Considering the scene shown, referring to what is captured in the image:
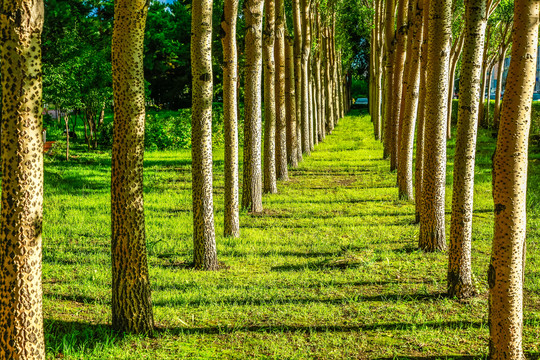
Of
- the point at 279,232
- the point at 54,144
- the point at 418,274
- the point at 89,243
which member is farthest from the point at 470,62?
the point at 54,144

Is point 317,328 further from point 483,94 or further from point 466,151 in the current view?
point 483,94

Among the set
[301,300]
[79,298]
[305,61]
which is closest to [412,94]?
[301,300]

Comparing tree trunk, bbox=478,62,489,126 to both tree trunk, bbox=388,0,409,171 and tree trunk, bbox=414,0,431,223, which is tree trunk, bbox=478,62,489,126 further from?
tree trunk, bbox=414,0,431,223

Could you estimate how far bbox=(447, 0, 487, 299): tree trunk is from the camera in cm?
694

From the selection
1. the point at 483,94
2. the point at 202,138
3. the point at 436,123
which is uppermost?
the point at 483,94

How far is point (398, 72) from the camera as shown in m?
16.3

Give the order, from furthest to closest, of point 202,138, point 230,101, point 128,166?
point 230,101 → point 202,138 → point 128,166

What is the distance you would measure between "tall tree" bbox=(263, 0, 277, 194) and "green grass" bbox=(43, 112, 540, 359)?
24.3 inches

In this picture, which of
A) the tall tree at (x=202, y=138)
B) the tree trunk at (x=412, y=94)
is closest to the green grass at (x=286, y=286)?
the tall tree at (x=202, y=138)

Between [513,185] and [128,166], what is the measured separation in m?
3.48

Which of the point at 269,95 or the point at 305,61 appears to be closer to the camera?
the point at 269,95

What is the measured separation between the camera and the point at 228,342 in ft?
18.6

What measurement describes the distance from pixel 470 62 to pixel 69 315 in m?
5.54

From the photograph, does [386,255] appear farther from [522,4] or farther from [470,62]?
[522,4]
